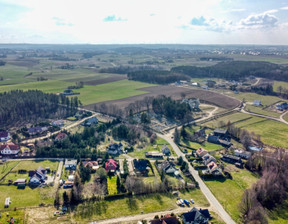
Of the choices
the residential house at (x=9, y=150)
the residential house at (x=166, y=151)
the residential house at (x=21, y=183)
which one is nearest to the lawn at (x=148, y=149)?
the residential house at (x=166, y=151)

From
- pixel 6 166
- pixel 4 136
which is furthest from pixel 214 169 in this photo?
pixel 4 136

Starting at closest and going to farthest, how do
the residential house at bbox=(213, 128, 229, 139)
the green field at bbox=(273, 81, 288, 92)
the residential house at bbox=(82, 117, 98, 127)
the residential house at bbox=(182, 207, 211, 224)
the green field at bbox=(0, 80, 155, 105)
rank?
the residential house at bbox=(182, 207, 211, 224) → the residential house at bbox=(213, 128, 229, 139) → the residential house at bbox=(82, 117, 98, 127) → the green field at bbox=(0, 80, 155, 105) → the green field at bbox=(273, 81, 288, 92)

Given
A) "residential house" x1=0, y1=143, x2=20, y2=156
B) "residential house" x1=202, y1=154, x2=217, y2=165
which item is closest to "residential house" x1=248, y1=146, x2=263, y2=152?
"residential house" x1=202, y1=154, x2=217, y2=165

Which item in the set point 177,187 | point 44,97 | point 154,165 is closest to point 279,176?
point 177,187

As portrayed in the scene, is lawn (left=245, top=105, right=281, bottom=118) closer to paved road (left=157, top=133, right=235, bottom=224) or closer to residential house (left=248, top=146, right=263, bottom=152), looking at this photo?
residential house (left=248, top=146, right=263, bottom=152)

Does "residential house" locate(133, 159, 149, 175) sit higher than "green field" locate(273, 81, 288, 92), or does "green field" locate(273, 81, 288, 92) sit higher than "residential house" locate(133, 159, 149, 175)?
"green field" locate(273, 81, 288, 92)

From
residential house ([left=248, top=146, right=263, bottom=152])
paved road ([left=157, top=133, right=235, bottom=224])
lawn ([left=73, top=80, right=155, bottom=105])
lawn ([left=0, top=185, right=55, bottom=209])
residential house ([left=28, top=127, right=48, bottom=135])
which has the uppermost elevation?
lawn ([left=73, top=80, right=155, bottom=105])

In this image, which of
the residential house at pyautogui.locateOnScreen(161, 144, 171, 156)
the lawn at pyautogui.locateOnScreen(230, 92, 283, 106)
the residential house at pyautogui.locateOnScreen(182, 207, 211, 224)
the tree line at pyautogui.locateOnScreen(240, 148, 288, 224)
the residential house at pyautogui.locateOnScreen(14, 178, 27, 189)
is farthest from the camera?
the lawn at pyautogui.locateOnScreen(230, 92, 283, 106)
